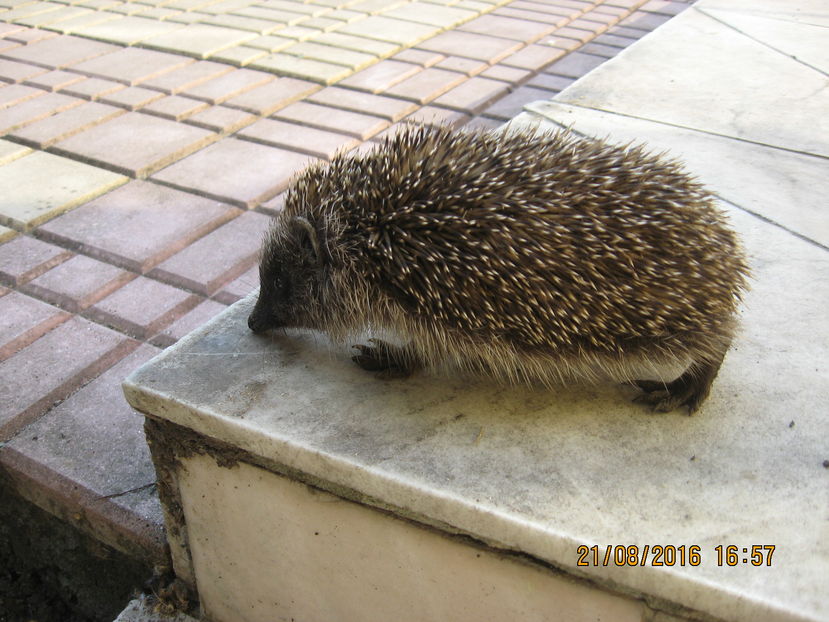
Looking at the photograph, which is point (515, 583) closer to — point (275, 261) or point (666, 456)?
point (666, 456)

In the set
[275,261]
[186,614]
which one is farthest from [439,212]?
[186,614]

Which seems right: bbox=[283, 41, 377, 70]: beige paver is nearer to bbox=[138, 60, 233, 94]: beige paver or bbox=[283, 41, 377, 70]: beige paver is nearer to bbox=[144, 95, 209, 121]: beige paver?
bbox=[138, 60, 233, 94]: beige paver

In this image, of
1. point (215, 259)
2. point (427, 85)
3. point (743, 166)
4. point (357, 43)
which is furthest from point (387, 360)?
point (357, 43)

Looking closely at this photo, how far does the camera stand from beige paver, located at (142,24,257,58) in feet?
21.8

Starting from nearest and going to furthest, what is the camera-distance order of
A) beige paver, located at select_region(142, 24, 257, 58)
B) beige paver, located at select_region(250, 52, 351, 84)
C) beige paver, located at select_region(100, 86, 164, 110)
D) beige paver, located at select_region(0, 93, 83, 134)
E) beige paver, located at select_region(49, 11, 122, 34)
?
beige paver, located at select_region(0, 93, 83, 134), beige paver, located at select_region(100, 86, 164, 110), beige paver, located at select_region(250, 52, 351, 84), beige paver, located at select_region(142, 24, 257, 58), beige paver, located at select_region(49, 11, 122, 34)

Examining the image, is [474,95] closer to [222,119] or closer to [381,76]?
[381,76]

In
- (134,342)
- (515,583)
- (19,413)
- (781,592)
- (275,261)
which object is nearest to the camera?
(781,592)

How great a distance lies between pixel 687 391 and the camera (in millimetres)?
2453

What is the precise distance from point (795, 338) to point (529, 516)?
1390mm

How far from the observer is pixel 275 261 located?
2738mm

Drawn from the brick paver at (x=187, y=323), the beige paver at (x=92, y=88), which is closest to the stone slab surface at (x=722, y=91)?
the brick paver at (x=187, y=323)

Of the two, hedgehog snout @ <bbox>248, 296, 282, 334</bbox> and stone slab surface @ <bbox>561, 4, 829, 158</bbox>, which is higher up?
hedgehog snout @ <bbox>248, 296, 282, 334</bbox>
